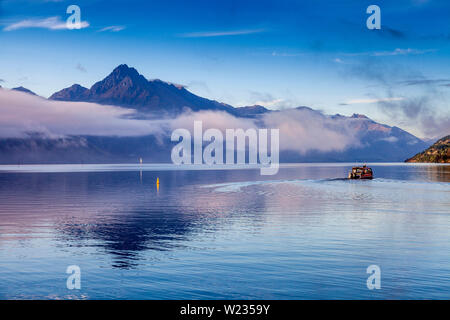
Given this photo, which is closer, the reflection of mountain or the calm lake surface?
the calm lake surface

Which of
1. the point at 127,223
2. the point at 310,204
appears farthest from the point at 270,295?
the point at 310,204

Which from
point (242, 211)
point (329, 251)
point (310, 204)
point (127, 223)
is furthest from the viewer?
point (310, 204)

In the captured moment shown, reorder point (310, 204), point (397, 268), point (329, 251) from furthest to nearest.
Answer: point (310, 204), point (329, 251), point (397, 268)

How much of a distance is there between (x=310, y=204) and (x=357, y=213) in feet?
44.4

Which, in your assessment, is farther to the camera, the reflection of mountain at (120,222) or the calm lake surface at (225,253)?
the reflection of mountain at (120,222)

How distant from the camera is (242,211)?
67438mm

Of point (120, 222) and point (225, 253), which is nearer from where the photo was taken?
point (225, 253)
